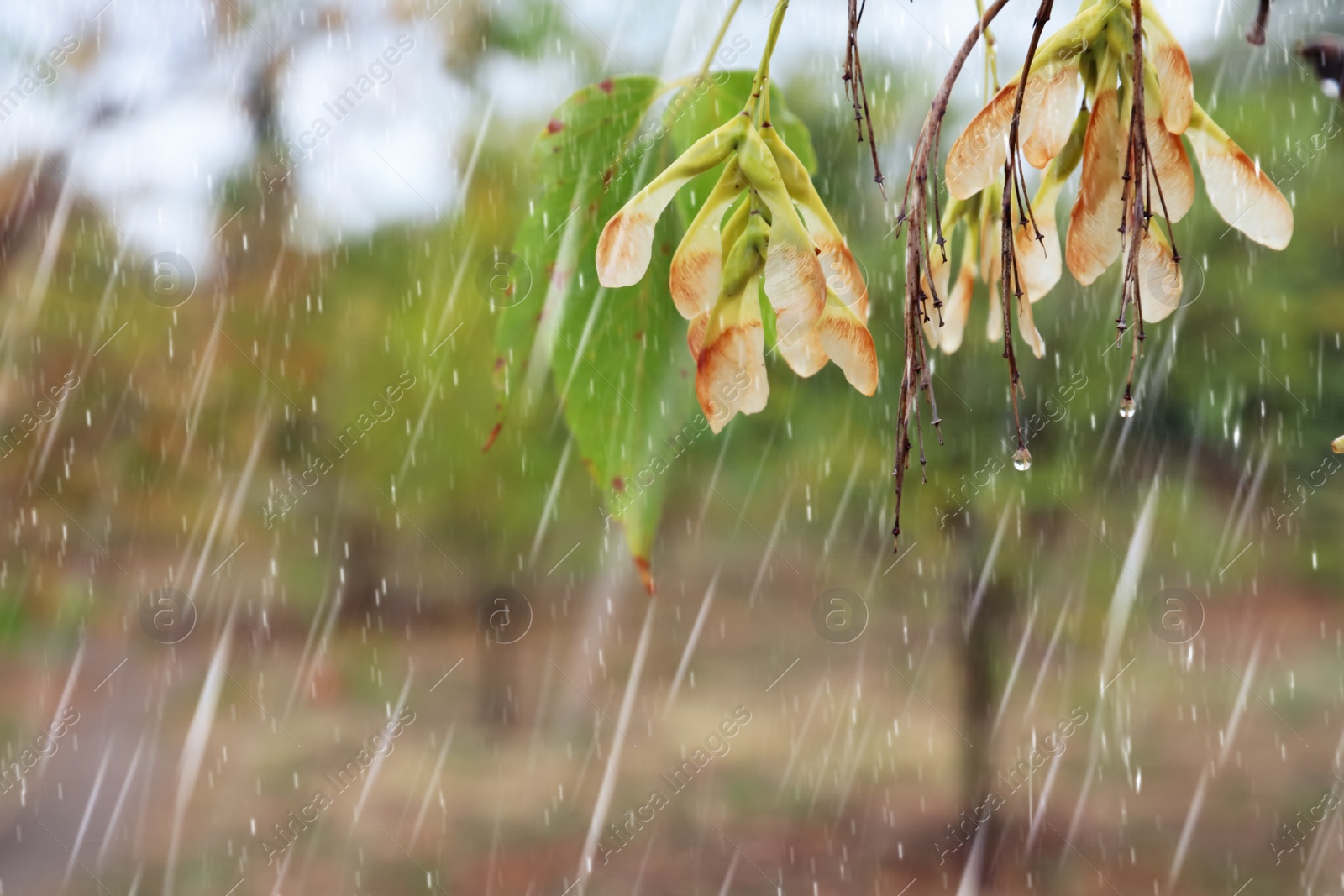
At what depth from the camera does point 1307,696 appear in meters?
2.90

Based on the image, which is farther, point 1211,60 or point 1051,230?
point 1211,60

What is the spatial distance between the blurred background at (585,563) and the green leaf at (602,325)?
91 centimetres

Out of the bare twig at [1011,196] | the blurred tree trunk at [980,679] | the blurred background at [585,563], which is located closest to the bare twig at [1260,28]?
the bare twig at [1011,196]

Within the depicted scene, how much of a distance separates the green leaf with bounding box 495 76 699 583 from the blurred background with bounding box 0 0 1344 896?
2.97 ft

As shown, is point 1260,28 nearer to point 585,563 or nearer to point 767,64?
point 767,64

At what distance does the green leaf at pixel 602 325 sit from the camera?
8.5 inches

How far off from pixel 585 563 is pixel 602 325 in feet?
9.92

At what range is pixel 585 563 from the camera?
126 inches

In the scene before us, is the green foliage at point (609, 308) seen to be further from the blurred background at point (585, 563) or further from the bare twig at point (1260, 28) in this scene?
the blurred background at point (585, 563)

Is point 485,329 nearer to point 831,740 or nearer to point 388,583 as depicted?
point 388,583

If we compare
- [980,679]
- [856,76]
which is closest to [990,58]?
[856,76]

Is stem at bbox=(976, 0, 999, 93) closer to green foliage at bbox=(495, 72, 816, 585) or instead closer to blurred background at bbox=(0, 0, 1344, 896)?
green foliage at bbox=(495, 72, 816, 585)

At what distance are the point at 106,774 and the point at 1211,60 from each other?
365 centimetres

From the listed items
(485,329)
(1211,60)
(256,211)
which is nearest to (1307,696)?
(1211,60)
